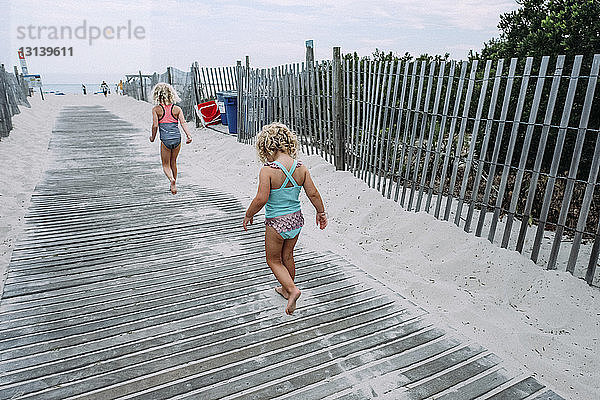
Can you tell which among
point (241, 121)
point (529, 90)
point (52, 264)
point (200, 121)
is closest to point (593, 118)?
point (529, 90)

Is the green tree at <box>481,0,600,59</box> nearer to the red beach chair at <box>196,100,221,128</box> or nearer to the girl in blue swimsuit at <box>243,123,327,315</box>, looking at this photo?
the girl in blue swimsuit at <box>243,123,327,315</box>

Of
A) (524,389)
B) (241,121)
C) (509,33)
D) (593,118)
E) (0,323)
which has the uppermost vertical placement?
(509,33)

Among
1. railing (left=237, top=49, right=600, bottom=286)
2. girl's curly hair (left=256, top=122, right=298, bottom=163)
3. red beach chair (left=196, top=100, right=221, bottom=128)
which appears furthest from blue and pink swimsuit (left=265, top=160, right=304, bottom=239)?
red beach chair (left=196, top=100, right=221, bottom=128)

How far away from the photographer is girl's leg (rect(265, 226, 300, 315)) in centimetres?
321

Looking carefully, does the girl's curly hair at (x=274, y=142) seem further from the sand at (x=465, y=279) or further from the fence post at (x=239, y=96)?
the fence post at (x=239, y=96)

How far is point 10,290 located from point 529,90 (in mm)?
5963

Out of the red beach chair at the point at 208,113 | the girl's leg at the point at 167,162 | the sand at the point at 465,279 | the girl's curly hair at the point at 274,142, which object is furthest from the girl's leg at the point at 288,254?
the red beach chair at the point at 208,113

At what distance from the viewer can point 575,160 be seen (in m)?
3.47

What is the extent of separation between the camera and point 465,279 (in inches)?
154

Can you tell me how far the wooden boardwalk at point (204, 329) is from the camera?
253cm

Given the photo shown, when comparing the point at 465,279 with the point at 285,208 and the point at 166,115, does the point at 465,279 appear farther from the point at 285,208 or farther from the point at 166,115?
the point at 166,115

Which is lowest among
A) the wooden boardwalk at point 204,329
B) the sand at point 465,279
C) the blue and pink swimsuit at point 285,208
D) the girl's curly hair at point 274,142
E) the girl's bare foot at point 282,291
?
the wooden boardwalk at point 204,329

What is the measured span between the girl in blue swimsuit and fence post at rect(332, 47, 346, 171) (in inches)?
167

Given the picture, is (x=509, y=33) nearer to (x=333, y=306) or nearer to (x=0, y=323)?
(x=333, y=306)
